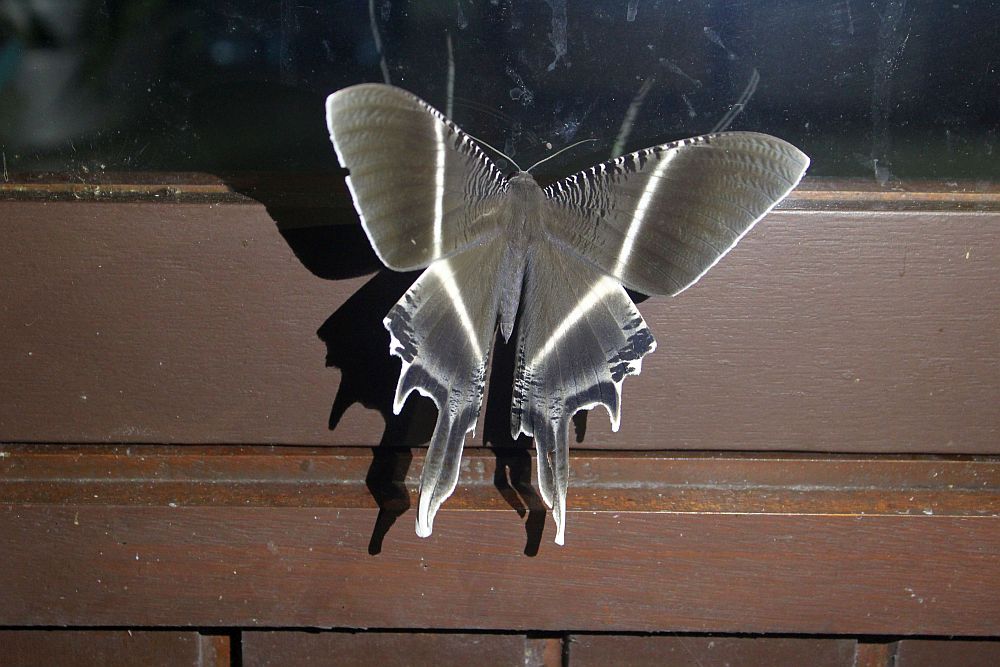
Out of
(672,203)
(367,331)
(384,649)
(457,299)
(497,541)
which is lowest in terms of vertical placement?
(384,649)

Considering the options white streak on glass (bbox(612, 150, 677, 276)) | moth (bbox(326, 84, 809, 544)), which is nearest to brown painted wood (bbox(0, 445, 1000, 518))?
moth (bbox(326, 84, 809, 544))

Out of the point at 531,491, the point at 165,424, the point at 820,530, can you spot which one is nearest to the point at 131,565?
the point at 165,424

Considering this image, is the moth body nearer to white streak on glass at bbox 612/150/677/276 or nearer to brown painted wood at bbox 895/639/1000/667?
white streak on glass at bbox 612/150/677/276

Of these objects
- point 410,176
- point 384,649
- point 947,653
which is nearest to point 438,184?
point 410,176

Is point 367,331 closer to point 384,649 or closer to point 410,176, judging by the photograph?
point 410,176

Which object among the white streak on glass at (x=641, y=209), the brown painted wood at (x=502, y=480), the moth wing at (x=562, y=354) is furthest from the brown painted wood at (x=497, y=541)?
the white streak on glass at (x=641, y=209)

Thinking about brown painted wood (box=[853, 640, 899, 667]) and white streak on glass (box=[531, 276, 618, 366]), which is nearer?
white streak on glass (box=[531, 276, 618, 366])

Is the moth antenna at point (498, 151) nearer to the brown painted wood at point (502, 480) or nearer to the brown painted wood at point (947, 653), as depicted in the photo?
the brown painted wood at point (502, 480)

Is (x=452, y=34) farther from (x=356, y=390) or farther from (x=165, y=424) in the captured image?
(x=165, y=424)
